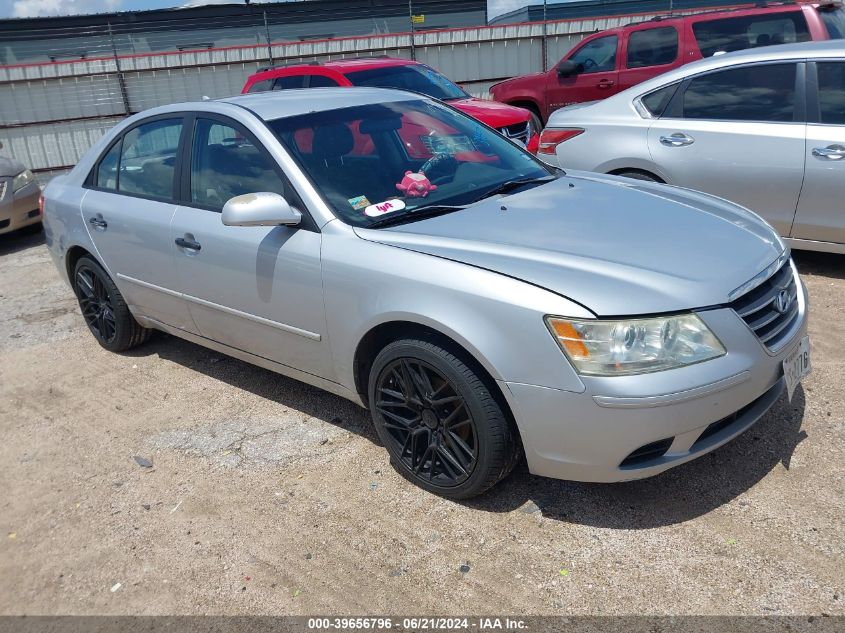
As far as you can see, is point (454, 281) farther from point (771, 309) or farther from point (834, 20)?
point (834, 20)

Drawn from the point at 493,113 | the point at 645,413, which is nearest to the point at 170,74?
the point at 493,113

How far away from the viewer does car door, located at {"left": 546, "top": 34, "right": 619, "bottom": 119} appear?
1020cm

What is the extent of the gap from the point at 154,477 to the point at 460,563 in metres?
1.67

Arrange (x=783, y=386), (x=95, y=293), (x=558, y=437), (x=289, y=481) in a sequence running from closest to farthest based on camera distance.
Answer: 1. (x=558, y=437)
2. (x=783, y=386)
3. (x=289, y=481)
4. (x=95, y=293)

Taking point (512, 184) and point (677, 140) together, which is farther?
point (677, 140)

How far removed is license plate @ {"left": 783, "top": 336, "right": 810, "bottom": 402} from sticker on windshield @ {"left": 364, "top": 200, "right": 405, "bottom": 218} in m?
1.76

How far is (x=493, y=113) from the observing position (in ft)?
27.2

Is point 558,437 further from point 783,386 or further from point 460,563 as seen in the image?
point 783,386

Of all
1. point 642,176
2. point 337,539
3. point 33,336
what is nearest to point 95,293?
point 33,336

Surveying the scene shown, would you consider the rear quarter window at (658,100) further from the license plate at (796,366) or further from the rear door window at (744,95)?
the license plate at (796,366)

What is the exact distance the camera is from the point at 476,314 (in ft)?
9.21

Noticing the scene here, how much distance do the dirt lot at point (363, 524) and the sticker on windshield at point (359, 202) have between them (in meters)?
1.17

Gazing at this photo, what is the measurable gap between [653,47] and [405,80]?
3325 mm

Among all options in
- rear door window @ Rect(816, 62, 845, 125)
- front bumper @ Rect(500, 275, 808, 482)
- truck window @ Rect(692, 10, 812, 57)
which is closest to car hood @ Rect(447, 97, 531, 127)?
truck window @ Rect(692, 10, 812, 57)
